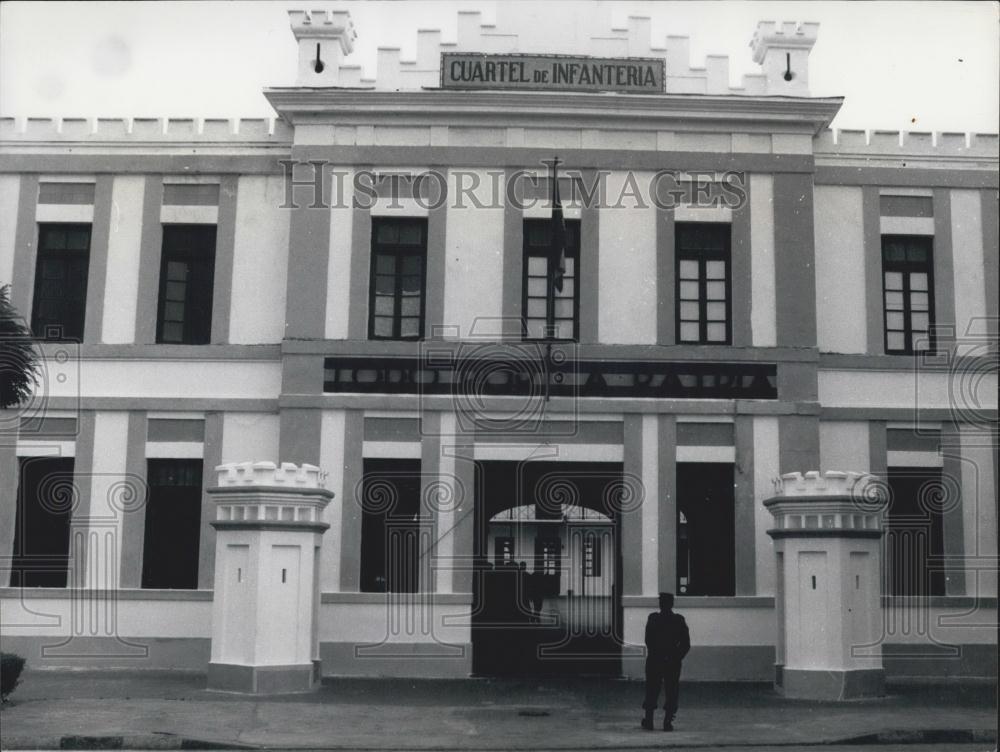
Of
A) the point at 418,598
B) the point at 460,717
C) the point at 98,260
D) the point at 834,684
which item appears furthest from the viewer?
the point at 98,260

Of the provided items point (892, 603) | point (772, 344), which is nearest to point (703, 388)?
point (772, 344)

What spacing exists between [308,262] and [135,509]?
4.85m

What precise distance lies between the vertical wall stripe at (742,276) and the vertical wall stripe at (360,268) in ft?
19.5

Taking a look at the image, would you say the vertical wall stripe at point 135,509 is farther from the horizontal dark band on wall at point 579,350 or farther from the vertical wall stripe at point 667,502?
the vertical wall stripe at point 667,502

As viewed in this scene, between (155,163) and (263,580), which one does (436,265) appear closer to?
(155,163)

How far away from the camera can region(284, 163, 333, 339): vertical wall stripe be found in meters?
20.3

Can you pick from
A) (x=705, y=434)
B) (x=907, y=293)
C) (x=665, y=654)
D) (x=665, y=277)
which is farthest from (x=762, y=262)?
(x=665, y=654)

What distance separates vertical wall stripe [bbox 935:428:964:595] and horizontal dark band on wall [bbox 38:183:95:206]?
579 inches

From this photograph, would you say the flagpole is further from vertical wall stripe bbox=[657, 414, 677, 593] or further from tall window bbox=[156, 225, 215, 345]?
tall window bbox=[156, 225, 215, 345]

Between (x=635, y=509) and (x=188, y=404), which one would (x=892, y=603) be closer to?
(x=635, y=509)

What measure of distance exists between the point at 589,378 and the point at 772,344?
2.99m

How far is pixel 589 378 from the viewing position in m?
20.3

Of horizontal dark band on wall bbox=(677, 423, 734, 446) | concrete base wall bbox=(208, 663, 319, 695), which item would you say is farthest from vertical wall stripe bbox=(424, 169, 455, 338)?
concrete base wall bbox=(208, 663, 319, 695)

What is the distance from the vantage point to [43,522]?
2033 centimetres
